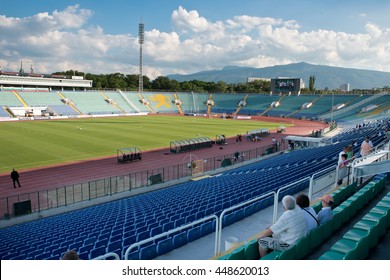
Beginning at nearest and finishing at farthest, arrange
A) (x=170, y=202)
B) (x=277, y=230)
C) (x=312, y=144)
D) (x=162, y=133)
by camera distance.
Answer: (x=277, y=230) → (x=170, y=202) → (x=312, y=144) → (x=162, y=133)

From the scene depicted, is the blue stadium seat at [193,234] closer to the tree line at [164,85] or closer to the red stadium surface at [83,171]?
the red stadium surface at [83,171]

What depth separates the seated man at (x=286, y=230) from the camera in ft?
17.5

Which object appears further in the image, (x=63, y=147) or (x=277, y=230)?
(x=63, y=147)

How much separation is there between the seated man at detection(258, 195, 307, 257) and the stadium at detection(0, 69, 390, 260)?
0.17 metres

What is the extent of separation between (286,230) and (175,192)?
37.1 feet

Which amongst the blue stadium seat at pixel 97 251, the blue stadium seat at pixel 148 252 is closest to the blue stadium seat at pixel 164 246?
the blue stadium seat at pixel 148 252

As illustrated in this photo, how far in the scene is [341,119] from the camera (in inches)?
2554

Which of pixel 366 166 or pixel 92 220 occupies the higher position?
pixel 366 166

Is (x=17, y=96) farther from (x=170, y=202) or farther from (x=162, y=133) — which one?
(x=170, y=202)

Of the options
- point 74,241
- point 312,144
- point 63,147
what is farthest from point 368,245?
point 63,147

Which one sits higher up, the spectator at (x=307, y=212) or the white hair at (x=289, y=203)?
the white hair at (x=289, y=203)

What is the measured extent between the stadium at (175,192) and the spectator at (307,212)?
0.19m

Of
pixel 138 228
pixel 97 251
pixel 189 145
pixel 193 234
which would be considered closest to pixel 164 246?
pixel 193 234
